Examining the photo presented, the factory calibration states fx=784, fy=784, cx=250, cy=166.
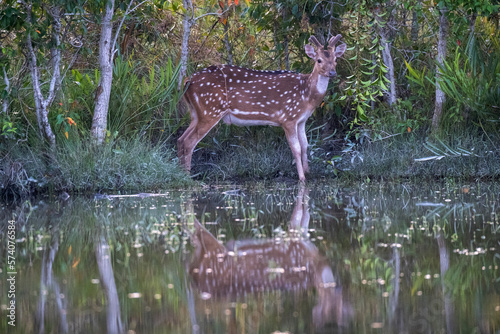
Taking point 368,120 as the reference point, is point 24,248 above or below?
below

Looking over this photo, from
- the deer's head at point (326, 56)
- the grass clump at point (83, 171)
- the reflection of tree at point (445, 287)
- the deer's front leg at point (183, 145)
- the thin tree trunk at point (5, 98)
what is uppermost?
the deer's head at point (326, 56)

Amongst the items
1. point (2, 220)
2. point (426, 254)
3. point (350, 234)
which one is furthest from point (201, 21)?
point (426, 254)

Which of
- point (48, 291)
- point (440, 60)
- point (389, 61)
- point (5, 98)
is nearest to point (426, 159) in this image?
point (440, 60)

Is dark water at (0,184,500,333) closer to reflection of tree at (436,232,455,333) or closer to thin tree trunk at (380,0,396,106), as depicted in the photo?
reflection of tree at (436,232,455,333)

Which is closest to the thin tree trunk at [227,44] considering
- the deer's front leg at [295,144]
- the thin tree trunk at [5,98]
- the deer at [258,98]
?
the deer at [258,98]

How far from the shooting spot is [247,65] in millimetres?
12062

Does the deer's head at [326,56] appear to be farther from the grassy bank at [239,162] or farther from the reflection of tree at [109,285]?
the reflection of tree at [109,285]

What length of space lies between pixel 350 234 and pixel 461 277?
1455 mm

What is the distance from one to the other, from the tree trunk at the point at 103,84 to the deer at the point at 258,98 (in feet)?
3.78

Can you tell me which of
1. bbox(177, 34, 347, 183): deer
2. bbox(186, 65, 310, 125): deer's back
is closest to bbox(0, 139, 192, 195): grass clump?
bbox(177, 34, 347, 183): deer

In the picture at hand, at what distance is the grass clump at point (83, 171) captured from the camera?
28.2 ft

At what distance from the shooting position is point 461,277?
4.41 m

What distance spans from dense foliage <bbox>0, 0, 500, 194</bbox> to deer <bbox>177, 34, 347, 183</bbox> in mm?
327

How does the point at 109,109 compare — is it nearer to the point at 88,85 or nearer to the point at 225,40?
the point at 88,85
